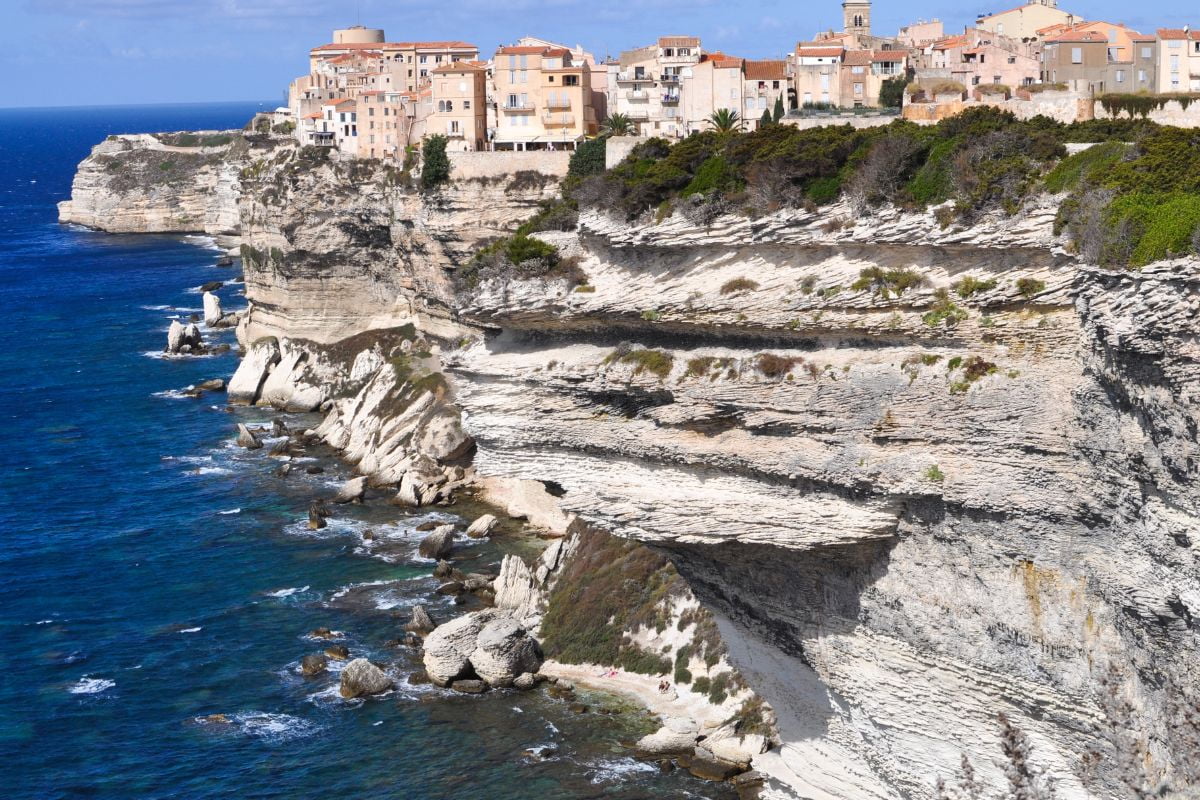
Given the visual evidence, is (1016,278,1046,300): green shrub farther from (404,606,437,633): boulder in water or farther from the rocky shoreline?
(404,606,437,633): boulder in water

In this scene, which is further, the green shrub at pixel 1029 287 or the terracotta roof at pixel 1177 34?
the terracotta roof at pixel 1177 34

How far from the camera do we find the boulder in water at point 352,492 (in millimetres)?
61031

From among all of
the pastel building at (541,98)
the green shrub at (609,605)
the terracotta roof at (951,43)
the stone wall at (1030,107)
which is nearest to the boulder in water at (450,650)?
the green shrub at (609,605)

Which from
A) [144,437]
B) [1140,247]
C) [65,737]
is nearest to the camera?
[1140,247]

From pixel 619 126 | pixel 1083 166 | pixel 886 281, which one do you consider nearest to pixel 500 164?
pixel 619 126

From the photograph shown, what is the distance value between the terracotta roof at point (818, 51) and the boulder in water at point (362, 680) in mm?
36159

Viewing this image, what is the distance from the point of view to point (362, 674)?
143 ft

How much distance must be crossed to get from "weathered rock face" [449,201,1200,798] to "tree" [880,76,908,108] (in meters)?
29.4

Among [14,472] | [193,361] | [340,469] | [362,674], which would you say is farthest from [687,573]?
[193,361]

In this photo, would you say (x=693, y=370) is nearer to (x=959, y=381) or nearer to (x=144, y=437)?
(x=959, y=381)

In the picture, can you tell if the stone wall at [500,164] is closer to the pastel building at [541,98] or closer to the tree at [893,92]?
the pastel building at [541,98]

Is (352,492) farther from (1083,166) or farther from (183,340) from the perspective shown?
(1083,166)

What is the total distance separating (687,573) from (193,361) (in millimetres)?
60487

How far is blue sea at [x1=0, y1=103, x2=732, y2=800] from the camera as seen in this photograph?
39594 mm
